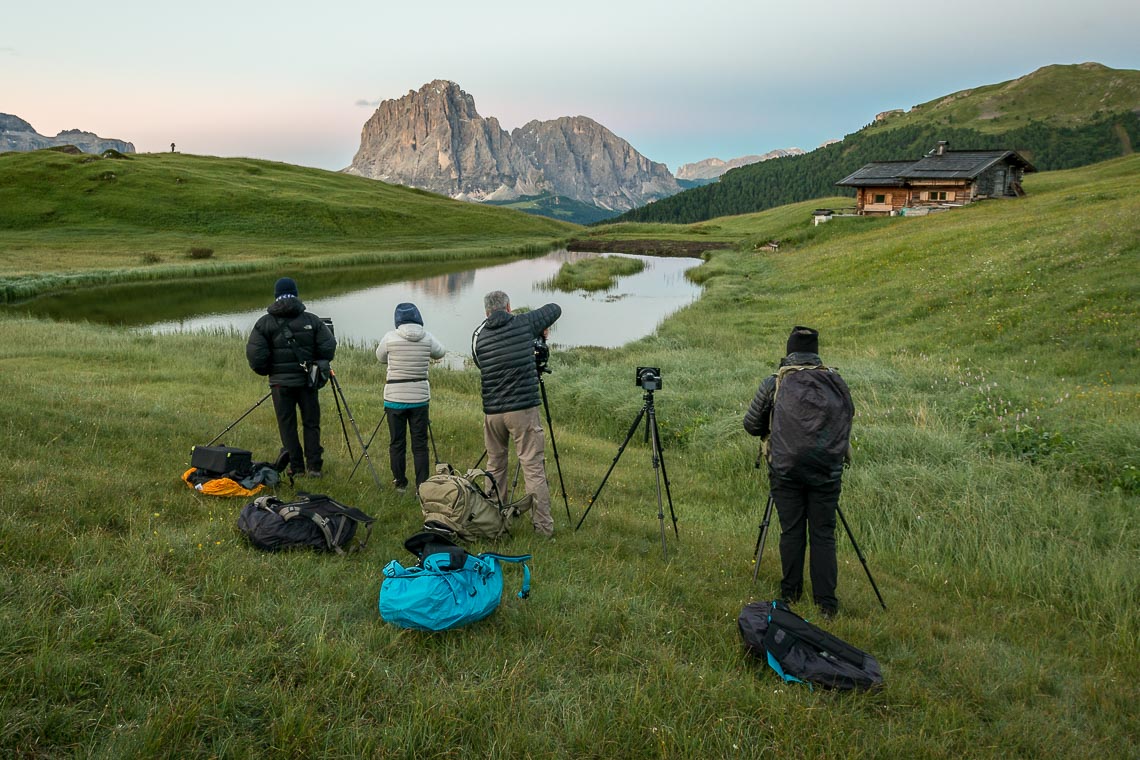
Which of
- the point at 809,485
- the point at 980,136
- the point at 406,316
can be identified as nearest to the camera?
the point at 809,485

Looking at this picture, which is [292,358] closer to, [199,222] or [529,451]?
[529,451]

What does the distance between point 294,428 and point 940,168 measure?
59626 millimetres

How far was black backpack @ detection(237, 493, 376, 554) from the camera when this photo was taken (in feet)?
20.5

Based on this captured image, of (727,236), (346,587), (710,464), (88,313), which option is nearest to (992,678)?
(346,587)

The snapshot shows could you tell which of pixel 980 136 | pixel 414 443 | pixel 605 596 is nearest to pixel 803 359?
pixel 605 596

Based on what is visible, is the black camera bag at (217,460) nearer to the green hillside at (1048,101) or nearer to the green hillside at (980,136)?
the green hillside at (980,136)

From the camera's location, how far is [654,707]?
4.35m

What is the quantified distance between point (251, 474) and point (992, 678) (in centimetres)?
785

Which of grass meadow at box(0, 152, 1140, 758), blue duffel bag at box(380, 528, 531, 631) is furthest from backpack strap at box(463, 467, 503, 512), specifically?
blue duffel bag at box(380, 528, 531, 631)

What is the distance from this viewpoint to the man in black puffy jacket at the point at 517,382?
24.6 ft

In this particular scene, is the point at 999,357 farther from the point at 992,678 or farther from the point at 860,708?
the point at 860,708

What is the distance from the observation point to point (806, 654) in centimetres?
491

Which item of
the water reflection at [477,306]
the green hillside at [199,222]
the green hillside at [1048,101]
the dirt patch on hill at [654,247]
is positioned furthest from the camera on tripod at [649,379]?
the green hillside at [1048,101]

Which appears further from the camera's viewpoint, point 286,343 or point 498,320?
point 286,343
